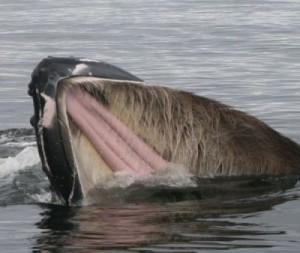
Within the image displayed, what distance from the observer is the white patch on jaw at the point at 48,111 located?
943 centimetres

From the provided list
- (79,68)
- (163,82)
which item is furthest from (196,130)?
(163,82)

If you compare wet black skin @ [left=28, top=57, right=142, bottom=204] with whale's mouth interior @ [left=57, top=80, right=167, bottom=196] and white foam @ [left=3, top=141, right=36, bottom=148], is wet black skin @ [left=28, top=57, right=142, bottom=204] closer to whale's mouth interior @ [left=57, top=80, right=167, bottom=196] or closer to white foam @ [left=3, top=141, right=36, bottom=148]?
whale's mouth interior @ [left=57, top=80, right=167, bottom=196]

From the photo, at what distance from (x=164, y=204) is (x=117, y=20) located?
16947mm

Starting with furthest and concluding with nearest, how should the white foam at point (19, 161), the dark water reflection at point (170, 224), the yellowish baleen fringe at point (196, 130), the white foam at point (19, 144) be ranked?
the white foam at point (19, 144), the white foam at point (19, 161), the yellowish baleen fringe at point (196, 130), the dark water reflection at point (170, 224)

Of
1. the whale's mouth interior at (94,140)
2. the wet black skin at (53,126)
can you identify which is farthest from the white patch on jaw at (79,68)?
the whale's mouth interior at (94,140)

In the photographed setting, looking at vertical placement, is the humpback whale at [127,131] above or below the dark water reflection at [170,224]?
above

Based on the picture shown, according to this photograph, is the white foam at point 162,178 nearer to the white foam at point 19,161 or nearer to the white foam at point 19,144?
the white foam at point 19,161

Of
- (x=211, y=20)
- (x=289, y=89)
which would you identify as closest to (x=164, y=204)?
(x=289, y=89)

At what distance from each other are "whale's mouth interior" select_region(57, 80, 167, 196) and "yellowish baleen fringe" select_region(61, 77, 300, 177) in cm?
6

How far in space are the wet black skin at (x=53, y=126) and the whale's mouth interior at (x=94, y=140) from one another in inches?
2.2

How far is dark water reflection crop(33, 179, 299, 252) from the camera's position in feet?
28.0

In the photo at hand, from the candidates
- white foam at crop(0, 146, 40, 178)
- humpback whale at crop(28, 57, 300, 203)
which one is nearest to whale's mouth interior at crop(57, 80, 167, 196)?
humpback whale at crop(28, 57, 300, 203)

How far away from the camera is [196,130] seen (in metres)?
10.1

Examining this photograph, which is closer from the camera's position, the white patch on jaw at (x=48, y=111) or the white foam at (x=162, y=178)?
the white patch on jaw at (x=48, y=111)
